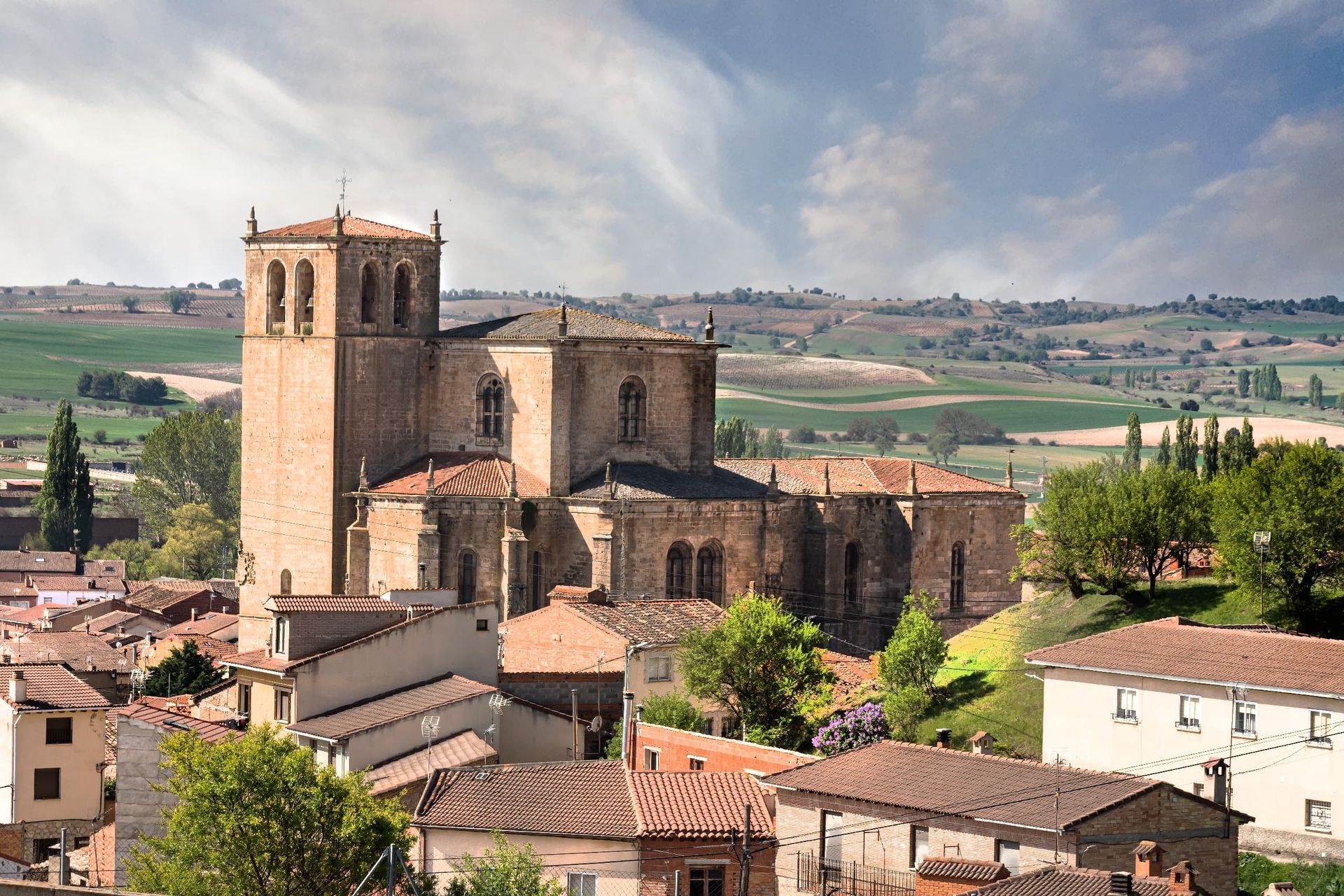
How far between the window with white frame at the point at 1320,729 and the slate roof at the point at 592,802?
11411 mm

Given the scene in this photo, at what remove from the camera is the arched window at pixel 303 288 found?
Answer: 259ft

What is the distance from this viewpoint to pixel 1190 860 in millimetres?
41000

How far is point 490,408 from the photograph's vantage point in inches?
3083

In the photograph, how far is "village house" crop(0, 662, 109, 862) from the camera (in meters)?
56.2

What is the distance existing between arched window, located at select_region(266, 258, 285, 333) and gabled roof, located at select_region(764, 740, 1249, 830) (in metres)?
38.9

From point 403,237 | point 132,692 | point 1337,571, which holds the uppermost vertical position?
point 403,237

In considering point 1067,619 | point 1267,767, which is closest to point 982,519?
point 1067,619

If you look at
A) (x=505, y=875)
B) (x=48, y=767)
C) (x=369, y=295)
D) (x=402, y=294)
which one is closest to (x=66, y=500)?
(x=402, y=294)

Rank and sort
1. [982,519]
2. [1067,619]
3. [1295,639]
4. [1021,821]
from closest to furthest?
[1021,821], [1295,639], [1067,619], [982,519]

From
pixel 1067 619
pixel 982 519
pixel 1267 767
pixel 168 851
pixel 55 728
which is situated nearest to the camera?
pixel 168 851

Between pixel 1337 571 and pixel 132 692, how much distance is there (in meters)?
35.7

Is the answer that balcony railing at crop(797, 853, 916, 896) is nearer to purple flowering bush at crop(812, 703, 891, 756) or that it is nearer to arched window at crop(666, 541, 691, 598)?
purple flowering bush at crop(812, 703, 891, 756)

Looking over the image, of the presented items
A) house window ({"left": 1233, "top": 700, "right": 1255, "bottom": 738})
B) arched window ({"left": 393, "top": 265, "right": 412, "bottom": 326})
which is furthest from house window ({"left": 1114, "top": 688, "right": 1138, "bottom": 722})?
arched window ({"left": 393, "top": 265, "right": 412, "bottom": 326})

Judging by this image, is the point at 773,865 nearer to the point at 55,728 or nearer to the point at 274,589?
the point at 55,728
